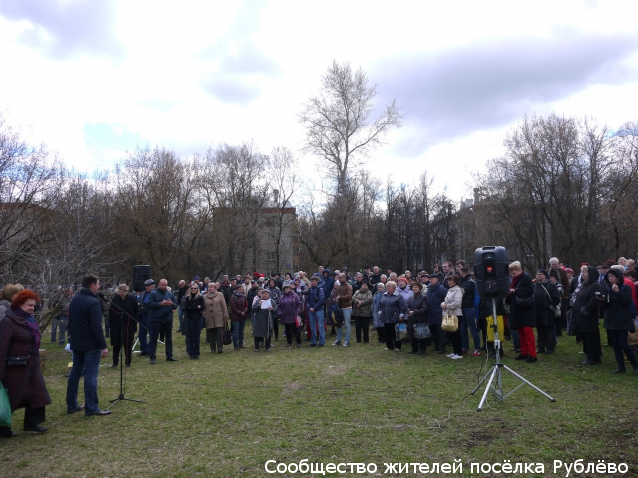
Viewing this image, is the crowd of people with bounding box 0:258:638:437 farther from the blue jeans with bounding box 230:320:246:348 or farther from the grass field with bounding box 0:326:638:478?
the grass field with bounding box 0:326:638:478

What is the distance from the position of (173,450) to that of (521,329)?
7.67 m

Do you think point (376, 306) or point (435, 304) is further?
point (376, 306)

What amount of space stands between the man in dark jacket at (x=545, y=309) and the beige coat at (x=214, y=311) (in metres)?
8.09

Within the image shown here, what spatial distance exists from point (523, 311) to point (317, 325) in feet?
20.4

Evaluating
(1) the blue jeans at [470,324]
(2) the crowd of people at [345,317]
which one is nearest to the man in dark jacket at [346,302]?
(2) the crowd of people at [345,317]

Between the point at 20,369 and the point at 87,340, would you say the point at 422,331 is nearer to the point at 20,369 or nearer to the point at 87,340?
the point at 87,340

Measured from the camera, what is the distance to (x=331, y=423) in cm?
646

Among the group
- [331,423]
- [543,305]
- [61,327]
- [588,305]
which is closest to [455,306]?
[543,305]

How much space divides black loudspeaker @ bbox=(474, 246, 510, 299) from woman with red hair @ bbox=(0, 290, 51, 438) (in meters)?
6.37

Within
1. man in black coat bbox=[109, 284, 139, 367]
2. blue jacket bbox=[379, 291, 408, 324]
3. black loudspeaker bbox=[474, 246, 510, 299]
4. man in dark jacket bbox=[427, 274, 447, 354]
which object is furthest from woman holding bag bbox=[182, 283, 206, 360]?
black loudspeaker bbox=[474, 246, 510, 299]

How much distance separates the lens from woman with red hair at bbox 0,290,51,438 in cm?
625

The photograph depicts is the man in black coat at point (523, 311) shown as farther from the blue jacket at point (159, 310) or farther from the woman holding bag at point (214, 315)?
the blue jacket at point (159, 310)

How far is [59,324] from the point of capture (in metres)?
15.8

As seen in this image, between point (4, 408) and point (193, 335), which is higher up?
point (193, 335)
